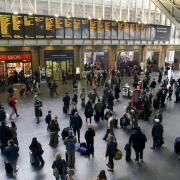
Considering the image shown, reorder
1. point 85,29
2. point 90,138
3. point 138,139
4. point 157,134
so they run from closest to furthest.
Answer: point 138,139
point 90,138
point 157,134
point 85,29

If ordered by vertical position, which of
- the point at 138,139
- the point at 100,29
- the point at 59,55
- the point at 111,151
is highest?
the point at 100,29

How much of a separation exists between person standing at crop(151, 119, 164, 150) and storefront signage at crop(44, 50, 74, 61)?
51.1ft

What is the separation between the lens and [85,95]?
18.2 metres

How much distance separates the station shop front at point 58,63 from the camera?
23188 millimetres

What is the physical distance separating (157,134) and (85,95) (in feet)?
30.8

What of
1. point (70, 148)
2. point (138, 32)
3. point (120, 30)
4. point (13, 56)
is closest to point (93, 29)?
point (120, 30)

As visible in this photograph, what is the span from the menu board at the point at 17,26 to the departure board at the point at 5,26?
31 cm

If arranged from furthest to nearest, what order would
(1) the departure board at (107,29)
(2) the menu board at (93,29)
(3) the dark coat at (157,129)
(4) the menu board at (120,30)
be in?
(4) the menu board at (120,30) < (1) the departure board at (107,29) < (2) the menu board at (93,29) < (3) the dark coat at (157,129)

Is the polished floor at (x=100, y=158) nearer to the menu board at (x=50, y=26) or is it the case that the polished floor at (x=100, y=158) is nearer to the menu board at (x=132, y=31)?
the menu board at (x=50, y=26)

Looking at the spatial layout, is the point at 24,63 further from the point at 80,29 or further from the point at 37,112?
the point at 37,112

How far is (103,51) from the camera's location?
2708 centimetres

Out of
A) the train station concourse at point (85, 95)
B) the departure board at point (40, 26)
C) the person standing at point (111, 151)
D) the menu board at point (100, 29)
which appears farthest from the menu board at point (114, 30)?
the person standing at point (111, 151)

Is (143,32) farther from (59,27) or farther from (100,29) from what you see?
(59,27)

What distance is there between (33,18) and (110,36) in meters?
8.41
